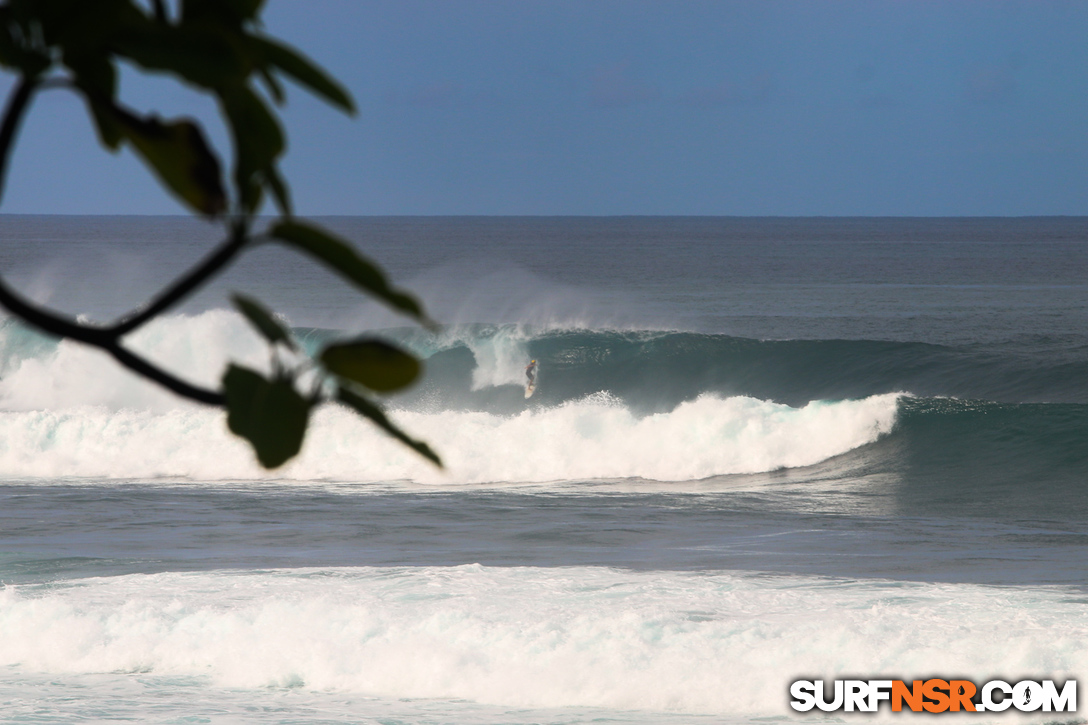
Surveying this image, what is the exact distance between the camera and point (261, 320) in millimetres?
486

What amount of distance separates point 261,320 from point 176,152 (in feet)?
0.31

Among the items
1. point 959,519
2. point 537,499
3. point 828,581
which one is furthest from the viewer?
point 537,499

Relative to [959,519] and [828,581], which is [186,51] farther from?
[959,519]

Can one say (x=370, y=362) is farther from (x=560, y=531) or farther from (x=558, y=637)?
(x=560, y=531)

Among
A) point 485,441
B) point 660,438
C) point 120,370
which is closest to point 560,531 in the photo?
point 485,441

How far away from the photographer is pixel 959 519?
1571 centimetres

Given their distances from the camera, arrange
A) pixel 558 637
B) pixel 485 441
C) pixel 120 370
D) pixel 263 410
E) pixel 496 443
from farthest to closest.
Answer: pixel 120 370, pixel 485 441, pixel 496 443, pixel 558 637, pixel 263 410

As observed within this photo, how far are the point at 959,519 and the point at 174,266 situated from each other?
6774 centimetres

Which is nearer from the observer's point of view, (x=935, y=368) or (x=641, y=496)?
(x=641, y=496)

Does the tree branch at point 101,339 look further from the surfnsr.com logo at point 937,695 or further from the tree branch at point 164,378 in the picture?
the surfnsr.com logo at point 937,695

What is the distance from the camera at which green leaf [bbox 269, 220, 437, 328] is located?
1.54 ft

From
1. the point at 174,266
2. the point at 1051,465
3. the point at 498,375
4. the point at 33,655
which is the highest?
the point at 174,266

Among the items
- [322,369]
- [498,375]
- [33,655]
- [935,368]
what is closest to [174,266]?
[498,375]

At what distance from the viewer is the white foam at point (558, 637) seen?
8.38m
